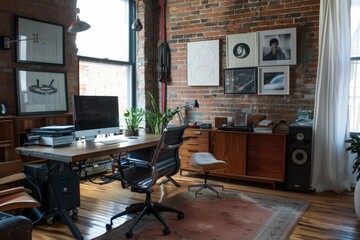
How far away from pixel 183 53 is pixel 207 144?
1.72 m

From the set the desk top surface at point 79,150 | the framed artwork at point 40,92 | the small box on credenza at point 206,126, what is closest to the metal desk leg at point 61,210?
the desk top surface at point 79,150

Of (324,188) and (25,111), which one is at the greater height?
(25,111)

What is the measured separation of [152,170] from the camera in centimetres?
295

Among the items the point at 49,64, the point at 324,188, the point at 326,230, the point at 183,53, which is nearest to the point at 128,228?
the point at 326,230

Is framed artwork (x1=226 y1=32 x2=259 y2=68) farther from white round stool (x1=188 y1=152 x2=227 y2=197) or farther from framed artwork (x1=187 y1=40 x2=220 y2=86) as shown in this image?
white round stool (x1=188 y1=152 x2=227 y2=197)

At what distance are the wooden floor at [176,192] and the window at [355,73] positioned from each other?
1019mm

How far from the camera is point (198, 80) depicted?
18.0 ft

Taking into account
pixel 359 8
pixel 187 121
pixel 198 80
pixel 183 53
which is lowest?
pixel 187 121

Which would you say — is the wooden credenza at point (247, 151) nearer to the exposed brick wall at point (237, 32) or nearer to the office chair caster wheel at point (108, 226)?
the exposed brick wall at point (237, 32)

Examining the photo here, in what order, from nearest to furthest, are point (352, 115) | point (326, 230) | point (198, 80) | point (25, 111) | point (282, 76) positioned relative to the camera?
1. point (326, 230)
2. point (25, 111)
3. point (352, 115)
4. point (282, 76)
5. point (198, 80)

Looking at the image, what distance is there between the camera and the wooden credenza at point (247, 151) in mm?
4418

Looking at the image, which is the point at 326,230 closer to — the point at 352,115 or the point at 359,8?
the point at 352,115

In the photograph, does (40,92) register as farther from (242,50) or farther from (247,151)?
(242,50)

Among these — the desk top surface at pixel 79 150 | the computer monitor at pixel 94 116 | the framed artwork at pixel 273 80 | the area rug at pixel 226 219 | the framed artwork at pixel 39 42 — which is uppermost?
the framed artwork at pixel 39 42
